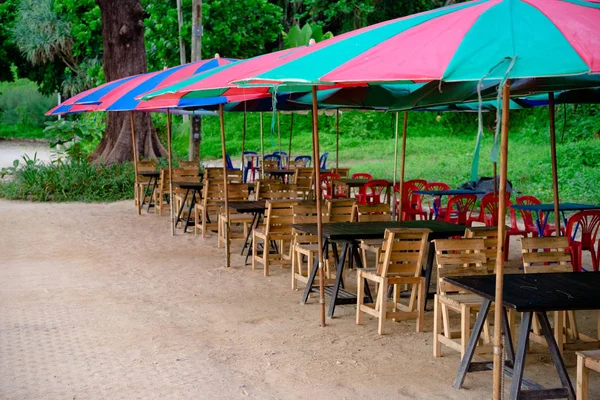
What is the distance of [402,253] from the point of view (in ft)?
21.6

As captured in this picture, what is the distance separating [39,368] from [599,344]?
166 inches

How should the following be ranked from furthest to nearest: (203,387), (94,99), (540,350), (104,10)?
(104,10) → (94,99) → (540,350) → (203,387)

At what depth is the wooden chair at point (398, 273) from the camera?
255 inches

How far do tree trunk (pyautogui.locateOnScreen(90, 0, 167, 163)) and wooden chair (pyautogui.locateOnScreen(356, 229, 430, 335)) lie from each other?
12.9 m

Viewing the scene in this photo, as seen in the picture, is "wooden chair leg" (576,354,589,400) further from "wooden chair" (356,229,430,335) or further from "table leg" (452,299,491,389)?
"wooden chair" (356,229,430,335)

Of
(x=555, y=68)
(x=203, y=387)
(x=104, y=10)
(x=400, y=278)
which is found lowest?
(x=203, y=387)

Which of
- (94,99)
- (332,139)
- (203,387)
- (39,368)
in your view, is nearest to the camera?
(203,387)

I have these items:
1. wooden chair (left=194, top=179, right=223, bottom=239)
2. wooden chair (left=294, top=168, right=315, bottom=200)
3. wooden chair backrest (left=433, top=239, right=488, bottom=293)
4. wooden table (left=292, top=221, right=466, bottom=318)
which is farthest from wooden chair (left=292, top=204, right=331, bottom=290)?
wooden chair (left=294, top=168, right=315, bottom=200)

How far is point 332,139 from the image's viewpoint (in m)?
31.3

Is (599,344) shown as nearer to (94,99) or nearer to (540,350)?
(540,350)

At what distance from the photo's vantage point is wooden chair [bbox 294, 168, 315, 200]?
1313 cm

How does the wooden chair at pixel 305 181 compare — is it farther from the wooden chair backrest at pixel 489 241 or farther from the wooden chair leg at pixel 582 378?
the wooden chair leg at pixel 582 378

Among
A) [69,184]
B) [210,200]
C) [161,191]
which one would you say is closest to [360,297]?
[210,200]

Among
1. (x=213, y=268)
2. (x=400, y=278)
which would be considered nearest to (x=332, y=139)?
(x=213, y=268)
